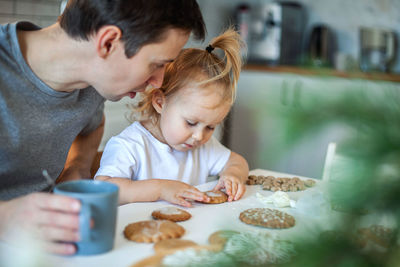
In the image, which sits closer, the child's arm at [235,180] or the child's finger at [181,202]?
the child's finger at [181,202]

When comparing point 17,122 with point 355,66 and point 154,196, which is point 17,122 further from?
point 355,66

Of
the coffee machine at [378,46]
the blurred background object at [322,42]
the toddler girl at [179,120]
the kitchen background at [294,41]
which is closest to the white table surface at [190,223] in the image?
the toddler girl at [179,120]

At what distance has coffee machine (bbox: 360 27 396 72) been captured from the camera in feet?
10.6

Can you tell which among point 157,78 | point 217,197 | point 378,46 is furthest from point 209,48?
point 378,46

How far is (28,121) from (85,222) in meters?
0.65

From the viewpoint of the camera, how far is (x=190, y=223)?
915 millimetres

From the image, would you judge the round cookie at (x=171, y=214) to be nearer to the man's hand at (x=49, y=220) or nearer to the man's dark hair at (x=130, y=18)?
the man's hand at (x=49, y=220)

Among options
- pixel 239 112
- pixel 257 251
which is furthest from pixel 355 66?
pixel 239 112

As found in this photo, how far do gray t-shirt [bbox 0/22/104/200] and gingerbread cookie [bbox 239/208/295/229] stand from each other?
26.2 inches

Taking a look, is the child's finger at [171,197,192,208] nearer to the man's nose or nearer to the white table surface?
the white table surface

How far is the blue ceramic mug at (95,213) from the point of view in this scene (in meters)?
0.63

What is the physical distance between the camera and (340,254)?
25 centimetres

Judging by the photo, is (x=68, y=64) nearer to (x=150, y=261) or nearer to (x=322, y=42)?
(x=150, y=261)

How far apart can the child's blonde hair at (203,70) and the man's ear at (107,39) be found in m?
0.39
